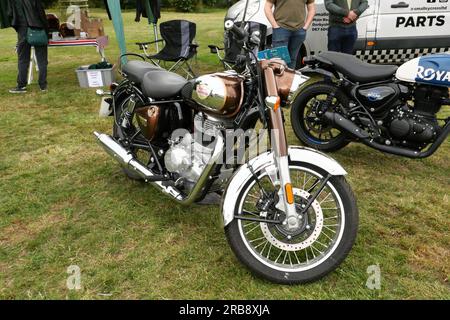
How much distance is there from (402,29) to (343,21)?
125 cm

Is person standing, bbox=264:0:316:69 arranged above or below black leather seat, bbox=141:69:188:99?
above

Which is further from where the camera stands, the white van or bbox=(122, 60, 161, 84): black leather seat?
the white van

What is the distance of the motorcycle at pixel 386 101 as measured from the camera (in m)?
3.27

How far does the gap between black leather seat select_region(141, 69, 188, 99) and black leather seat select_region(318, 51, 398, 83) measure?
158cm

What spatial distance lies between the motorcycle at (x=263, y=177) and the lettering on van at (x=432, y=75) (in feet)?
5.07

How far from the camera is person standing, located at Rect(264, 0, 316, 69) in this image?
4590mm

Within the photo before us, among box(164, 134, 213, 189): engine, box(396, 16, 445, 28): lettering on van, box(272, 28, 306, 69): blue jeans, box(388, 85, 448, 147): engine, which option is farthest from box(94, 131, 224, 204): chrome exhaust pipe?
box(396, 16, 445, 28): lettering on van

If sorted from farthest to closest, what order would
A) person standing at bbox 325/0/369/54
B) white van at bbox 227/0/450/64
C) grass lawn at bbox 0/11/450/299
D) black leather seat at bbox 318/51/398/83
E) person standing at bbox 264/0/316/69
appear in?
white van at bbox 227/0/450/64, person standing at bbox 325/0/369/54, person standing at bbox 264/0/316/69, black leather seat at bbox 318/51/398/83, grass lawn at bbox 0/11/450/299

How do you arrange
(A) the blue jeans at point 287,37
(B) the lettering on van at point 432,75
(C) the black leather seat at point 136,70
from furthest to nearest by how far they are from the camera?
(A) the blue jeans at point 287,37 < (B) the lettering on van at point 432,75 < (C) the black leather seat at point 136,70

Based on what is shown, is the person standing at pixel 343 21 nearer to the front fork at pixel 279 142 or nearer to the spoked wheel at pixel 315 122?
the spoked wheel at pixel 315 122

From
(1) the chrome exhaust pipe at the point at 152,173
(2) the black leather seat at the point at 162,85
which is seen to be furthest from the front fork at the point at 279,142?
(2) the black leather seat at the point at 162,85

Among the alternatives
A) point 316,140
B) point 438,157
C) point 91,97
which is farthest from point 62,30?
point 438,157

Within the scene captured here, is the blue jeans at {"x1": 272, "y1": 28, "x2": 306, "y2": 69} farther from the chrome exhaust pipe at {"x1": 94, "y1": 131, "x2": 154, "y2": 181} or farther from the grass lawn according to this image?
the chrome exhaust pipe at {"x1": 94, "y1": 131, "x2": 154, "y2": 181}

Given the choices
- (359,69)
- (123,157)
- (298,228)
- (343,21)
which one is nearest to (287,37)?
(343,21)
